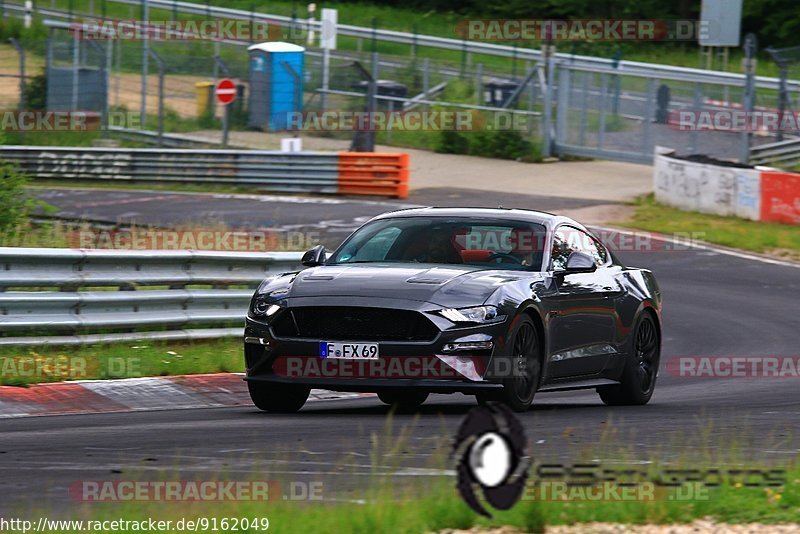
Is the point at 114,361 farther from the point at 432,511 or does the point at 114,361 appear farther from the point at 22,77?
the point at 22,77

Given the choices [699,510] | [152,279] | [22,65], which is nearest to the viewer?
[699,510]

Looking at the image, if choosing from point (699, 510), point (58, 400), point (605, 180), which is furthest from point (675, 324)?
point (605, 180)

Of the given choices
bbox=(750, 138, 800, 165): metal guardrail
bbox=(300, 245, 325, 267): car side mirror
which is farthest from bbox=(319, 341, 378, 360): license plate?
bbox=(750, 138, 800, 165): metal guardrail

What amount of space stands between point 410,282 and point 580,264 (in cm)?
146

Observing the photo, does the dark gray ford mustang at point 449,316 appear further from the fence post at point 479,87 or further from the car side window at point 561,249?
the fence post at point 479,87

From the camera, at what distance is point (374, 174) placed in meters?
29.5

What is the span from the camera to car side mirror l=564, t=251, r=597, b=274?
34.2ft

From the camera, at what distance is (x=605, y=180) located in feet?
103

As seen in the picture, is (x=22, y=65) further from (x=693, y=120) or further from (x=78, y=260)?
(x=78, y=260)

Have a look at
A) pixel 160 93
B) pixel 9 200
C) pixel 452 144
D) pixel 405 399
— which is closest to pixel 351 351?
pixel 405 399

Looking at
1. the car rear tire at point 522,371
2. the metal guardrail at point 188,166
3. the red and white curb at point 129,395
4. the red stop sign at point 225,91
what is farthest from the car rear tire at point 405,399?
the red stop sign at point 225,91

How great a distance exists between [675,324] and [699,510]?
38.0 feet

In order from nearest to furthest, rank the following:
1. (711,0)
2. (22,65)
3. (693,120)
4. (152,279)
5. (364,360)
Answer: (364,360)
(152,279)
(693,120)
(22,65)
(711,0)

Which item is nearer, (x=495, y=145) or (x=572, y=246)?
(x=572, y=246)
